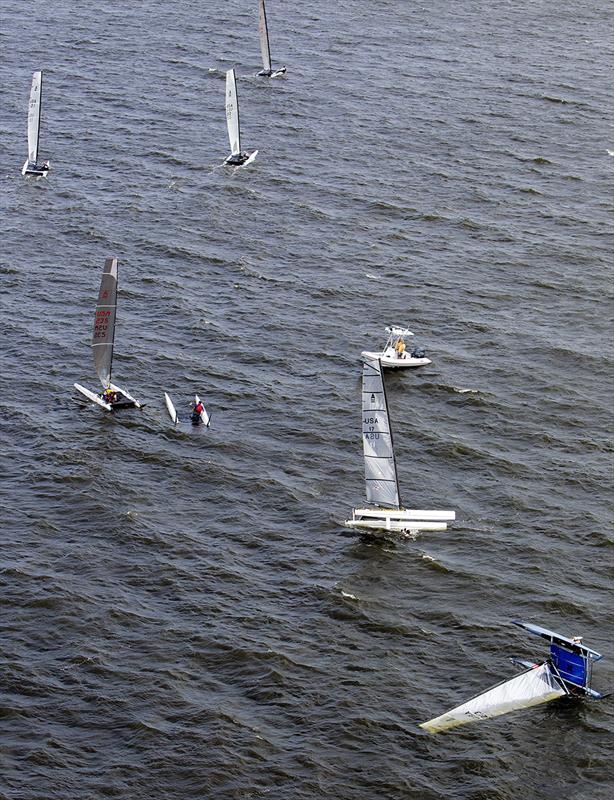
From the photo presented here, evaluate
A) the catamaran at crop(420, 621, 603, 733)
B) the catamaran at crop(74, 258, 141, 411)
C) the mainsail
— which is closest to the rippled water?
the catamaran at crop(420, 621, 603, 733)

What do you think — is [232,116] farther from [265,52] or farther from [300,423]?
[300,423]

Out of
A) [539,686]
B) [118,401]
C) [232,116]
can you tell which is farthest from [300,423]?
[232,116]

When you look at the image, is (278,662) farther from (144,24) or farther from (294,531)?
(144,24)

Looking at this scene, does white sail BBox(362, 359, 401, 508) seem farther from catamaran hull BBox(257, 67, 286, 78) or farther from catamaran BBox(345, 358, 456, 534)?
catamaran hull BBox(257, 67, 286, 78)

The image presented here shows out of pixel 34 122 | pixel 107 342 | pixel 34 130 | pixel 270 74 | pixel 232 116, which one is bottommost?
pixel 107 342

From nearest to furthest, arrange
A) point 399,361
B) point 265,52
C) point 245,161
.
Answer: point 399,361 < point 245,161 < point 265,52

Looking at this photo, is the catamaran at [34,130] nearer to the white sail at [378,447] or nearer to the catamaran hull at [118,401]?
the catamaran hull at [118,401]

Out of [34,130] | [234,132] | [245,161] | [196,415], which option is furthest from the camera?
[234,132]

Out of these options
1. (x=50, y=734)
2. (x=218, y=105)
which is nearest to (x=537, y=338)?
(x=50, y=734)
